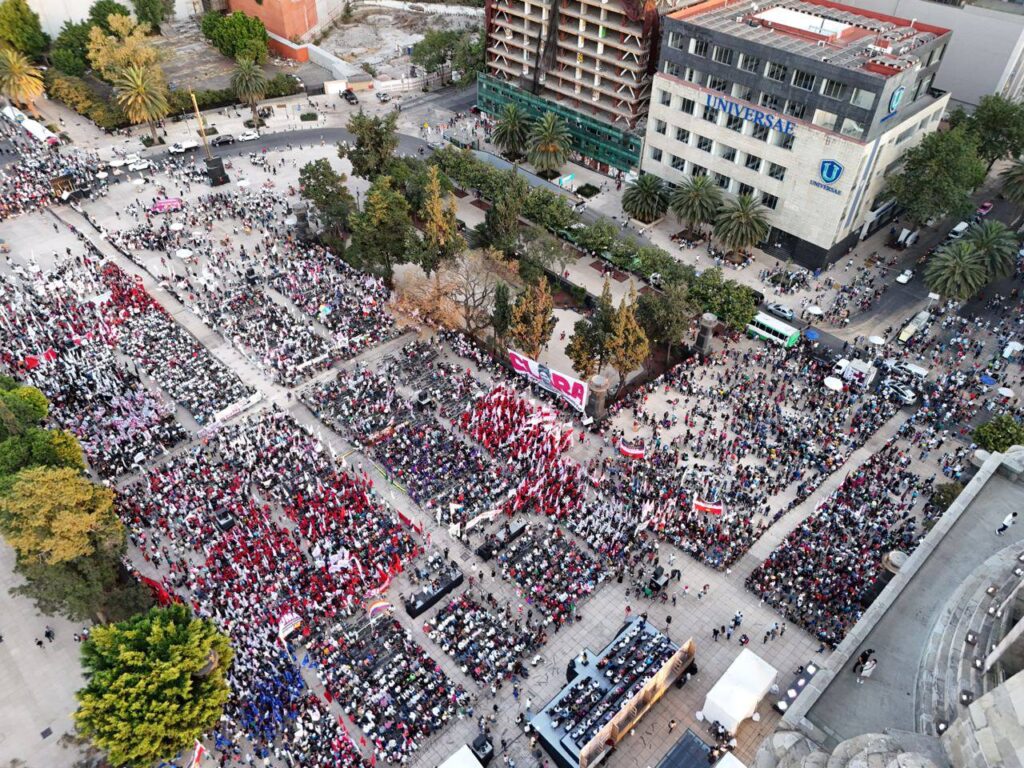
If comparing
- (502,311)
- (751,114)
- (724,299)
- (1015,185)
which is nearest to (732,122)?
(751,114)

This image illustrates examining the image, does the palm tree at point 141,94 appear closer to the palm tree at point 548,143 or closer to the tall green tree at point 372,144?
the tall green tree at point 372,144

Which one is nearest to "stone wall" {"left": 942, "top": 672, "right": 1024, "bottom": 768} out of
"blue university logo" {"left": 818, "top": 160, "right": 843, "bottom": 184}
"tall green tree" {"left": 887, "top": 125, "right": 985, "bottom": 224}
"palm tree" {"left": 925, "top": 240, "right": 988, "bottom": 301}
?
"palm tree" {"left": 925, "top": 240, "right": 988, "bottom": 301}

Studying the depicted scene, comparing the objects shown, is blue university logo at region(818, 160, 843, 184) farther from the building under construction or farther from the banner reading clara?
the banner reading clara

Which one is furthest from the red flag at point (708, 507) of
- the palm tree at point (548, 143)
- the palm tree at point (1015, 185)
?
the palm tree at point (1015, 185)

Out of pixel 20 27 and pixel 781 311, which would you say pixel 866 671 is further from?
pixel 20 27

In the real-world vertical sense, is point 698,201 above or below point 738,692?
above
